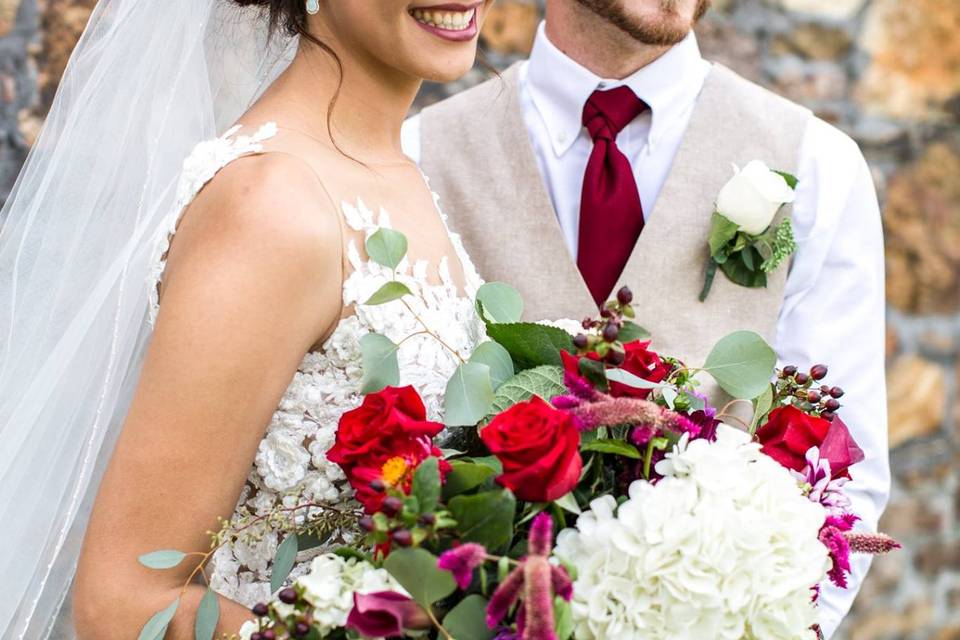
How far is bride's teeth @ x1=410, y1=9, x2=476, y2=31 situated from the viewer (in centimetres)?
157

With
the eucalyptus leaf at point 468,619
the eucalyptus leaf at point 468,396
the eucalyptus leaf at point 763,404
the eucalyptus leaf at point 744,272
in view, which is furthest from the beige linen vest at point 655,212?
the eucalyptus leaf at point 468,619

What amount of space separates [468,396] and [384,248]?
218 mm

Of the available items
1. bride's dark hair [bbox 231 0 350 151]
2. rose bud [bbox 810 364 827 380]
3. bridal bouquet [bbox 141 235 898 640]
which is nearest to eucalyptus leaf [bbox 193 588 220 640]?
bridal bouquet [bbox 141 235 898 640]

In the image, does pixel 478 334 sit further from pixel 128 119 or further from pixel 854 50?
pixel 854 50

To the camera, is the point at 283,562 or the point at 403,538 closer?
the point at 403,538

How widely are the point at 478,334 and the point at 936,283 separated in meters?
2.66

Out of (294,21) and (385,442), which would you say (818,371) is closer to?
(385,442)

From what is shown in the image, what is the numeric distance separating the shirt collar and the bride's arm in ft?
3.83

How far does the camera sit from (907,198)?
3723mm

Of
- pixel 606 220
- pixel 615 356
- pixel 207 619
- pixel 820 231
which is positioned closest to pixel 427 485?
pixel 615 356

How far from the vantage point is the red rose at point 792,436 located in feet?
4.61

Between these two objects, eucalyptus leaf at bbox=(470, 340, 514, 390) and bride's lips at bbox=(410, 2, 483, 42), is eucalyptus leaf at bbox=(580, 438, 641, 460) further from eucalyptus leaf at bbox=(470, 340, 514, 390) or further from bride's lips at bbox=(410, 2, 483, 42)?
bride's lips at bbox=(410, 2, 483, 42)

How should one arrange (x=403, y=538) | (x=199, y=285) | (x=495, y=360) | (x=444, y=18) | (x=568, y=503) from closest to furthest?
(x=403, y=538), (x=568, y=503), (x=199, y=285), (x=495, y=360), (x=444, y=18)

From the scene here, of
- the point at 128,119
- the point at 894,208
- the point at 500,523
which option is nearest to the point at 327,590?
the point at 500,523
